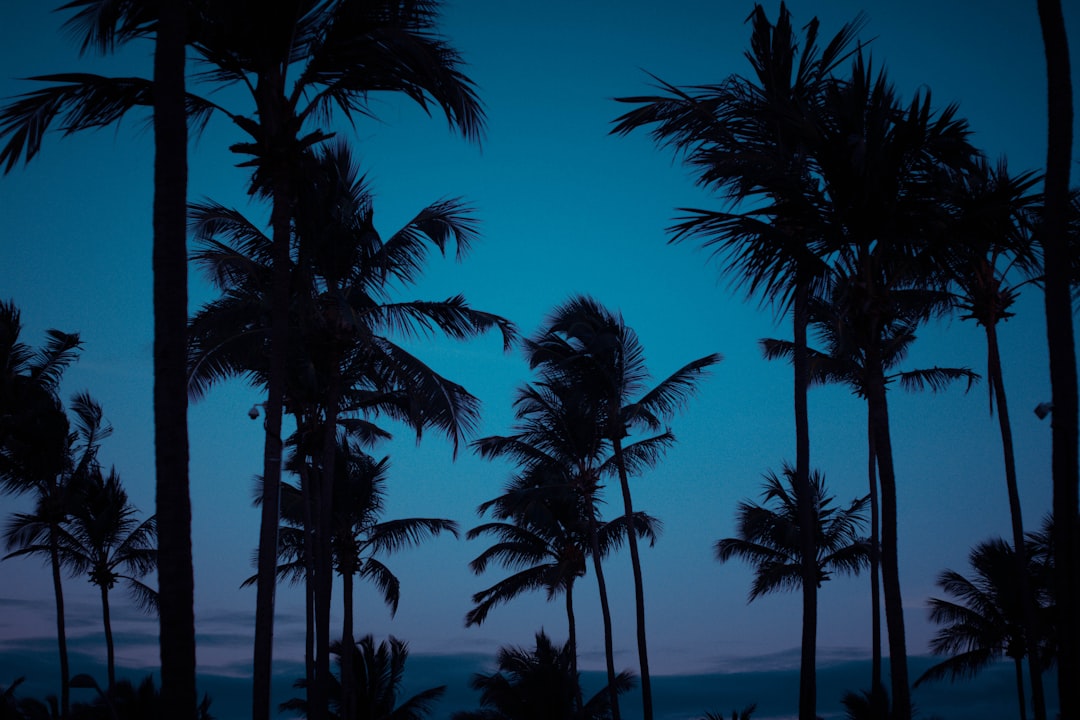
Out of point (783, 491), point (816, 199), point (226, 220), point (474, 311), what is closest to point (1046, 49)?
point (816, 199)

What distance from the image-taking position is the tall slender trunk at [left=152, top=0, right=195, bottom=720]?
7.91 metres

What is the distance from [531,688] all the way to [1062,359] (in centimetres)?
1886

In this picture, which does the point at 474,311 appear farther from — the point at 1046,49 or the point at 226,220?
the point at 1046,49

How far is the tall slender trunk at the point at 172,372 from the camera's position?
7914mm

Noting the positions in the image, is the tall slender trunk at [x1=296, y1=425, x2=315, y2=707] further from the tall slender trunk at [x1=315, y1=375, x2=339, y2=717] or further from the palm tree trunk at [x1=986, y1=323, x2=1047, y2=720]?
the palm tree trunk at [x1=986, y1=323, x2=1047, y2=720]

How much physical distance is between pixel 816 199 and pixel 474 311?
23.9 ft

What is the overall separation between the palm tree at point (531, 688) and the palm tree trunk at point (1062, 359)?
695 inches

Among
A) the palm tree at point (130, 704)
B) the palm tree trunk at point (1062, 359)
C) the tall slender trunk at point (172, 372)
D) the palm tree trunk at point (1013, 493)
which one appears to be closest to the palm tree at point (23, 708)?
the palm tree at point (130, 704)

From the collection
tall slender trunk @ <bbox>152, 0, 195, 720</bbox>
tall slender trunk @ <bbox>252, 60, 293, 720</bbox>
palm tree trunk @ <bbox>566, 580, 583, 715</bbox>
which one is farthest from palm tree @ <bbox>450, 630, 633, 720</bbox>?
tall slender trunk @ <bbox>152, 0, 195, 720</bbox>

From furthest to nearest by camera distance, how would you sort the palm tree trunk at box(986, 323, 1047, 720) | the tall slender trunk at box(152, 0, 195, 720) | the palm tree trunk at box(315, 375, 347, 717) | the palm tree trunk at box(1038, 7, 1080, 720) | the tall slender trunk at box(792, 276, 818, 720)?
1. the palm tree trunk at box(986, 323, 1047, 720)
2. the palm tree trunk at box(315, 375, 347, 717)
3. the tall slender trunk at box(792, 276, 818, 720)
4. the palm tree trunk at box(1038, 7, 1080, 720)
5. the tall slender trunk at box(152, 0, 195, 720)

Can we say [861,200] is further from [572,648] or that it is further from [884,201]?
[572,648]

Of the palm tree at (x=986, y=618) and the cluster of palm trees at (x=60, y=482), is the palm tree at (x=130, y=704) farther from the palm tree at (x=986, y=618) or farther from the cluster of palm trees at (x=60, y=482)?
the palm tree at (x=986, y=618)

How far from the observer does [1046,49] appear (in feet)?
33.7

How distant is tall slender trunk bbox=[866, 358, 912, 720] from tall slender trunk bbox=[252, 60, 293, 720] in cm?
742
